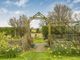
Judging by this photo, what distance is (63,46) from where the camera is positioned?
50.8 ft

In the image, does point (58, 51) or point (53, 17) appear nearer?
point (58, 51)

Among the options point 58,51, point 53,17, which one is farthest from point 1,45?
point 53,17

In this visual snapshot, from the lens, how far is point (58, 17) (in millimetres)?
35031

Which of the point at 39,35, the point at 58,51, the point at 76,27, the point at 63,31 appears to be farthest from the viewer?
the point at 39,35

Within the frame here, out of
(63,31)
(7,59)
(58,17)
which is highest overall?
(58,17)

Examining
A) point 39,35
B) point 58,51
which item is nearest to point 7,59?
point 58,51

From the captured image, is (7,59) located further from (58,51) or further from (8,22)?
(8,22)

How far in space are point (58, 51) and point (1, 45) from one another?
146 inches

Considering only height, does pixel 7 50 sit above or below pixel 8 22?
below

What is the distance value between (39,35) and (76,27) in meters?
11.8

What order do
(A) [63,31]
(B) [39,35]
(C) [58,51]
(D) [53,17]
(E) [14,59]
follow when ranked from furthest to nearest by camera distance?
(D) [53,17] < (B) [39,35] < (A) [63,31] < (C) [58,51] < (E) [14,59]

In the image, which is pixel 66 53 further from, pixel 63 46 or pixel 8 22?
pixel 8 22

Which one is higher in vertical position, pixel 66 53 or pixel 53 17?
pixel 53 17

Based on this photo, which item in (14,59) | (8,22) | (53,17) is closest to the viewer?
(14,59)
